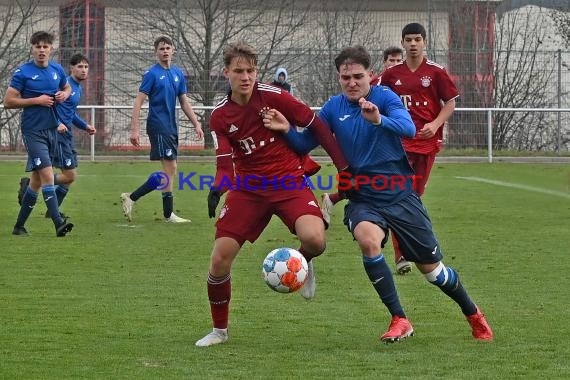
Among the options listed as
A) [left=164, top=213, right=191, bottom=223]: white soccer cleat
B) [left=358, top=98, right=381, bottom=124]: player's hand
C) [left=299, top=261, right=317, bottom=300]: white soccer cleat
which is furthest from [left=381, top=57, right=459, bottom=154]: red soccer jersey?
[left=164, top=213, right=191, bottom=223]: white soccer cleat

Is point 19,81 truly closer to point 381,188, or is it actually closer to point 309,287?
point 309,287

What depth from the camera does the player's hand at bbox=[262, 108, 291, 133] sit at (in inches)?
265

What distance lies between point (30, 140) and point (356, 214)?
5.98 m

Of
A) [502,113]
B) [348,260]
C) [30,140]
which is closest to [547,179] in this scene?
[348,260]

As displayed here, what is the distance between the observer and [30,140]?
11.9m

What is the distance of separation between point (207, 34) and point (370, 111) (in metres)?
23.3

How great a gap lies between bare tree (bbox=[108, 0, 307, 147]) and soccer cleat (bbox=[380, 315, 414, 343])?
21869 mm

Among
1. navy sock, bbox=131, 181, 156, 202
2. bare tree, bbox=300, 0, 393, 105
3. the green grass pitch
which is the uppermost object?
bare tree, bbox=300, 0, 393, 105

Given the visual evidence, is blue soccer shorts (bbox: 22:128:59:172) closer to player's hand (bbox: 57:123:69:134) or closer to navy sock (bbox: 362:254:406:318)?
player's hand (bbox: 57:123:69:134)

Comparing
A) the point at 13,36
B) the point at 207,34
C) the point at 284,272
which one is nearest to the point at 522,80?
the point at 207,34

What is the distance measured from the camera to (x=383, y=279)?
6.66 m

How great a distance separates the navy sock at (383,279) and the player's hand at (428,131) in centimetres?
269

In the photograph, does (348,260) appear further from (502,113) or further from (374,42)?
(374,42)

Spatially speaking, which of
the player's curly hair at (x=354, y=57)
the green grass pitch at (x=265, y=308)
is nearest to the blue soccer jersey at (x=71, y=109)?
the green grass pitch at (x=265, y=308)
